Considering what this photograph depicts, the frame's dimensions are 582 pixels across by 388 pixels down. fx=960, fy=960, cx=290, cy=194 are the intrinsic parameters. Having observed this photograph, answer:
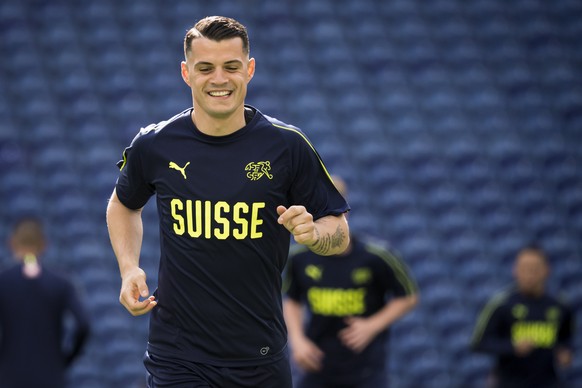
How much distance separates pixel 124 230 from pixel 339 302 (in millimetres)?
3317

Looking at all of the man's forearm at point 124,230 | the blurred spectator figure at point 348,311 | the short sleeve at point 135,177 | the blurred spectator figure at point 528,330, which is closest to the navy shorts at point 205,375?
the man's forearm at point 124,230

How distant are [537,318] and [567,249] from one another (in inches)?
116

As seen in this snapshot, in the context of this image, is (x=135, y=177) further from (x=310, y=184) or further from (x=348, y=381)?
(x=348, y=381)

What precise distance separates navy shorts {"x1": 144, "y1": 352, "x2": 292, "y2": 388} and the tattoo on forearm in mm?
497

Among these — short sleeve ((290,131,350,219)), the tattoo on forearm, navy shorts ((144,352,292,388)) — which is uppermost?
short sleeve ((290,131,350,219))

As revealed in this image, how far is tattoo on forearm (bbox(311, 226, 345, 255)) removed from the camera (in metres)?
3.71

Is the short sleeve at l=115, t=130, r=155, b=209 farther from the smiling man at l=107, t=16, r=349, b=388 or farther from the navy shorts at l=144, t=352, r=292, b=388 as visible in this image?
the navy shorts at l=144, t=352, r=292, b=388

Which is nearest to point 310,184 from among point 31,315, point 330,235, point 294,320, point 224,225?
point 330,235

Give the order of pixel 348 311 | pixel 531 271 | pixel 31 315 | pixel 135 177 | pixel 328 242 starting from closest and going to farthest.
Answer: pixel 328 242 < pixel 135 177 < pixel 348 311 < pixel 31 315 < pixel 531 271

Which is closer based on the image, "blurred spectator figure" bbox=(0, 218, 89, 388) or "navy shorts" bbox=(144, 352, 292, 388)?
"navy shorts" bbox=(144, 352, 292, 388)

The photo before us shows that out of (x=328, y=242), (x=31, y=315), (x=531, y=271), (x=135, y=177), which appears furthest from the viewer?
(x=531, y=271)

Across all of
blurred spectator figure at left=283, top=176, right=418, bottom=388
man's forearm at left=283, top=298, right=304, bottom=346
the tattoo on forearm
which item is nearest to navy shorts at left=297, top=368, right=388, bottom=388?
blurred spectator figure at left=283, top=176, right=418, bottom=388

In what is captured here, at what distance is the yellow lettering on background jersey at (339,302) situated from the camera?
706 cm

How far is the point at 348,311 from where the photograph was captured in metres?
7.06
